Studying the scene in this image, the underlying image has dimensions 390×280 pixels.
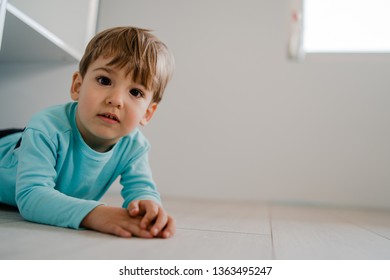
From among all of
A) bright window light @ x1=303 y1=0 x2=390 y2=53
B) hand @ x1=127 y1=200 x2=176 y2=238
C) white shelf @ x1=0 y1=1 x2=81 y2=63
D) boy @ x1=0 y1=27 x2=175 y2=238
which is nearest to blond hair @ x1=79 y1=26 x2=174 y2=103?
boy @ x1=0 y1=27 x2=175 y2=238

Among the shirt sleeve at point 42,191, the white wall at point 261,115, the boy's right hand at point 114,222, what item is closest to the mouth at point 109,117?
the shirt sleeve at point 42,191

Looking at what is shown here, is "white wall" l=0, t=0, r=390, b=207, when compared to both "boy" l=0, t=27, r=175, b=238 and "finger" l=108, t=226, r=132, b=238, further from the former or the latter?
"finger" l=108, t=226, r=132, b=238

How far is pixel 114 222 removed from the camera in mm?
582

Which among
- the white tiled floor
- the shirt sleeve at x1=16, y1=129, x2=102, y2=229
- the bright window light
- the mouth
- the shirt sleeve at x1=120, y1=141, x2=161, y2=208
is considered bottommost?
the white tiled floor

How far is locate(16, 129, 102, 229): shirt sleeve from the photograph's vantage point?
61 cm

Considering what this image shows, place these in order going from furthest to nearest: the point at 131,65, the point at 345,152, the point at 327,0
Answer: the point at 327,0, the point at 345,152, the point at 131,65

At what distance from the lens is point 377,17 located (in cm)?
172

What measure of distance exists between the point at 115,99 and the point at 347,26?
4.59 ft

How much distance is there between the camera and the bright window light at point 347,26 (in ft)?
5.59

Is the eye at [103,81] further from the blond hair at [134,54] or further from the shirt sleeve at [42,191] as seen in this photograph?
the shirt sleeve at [42,191]
